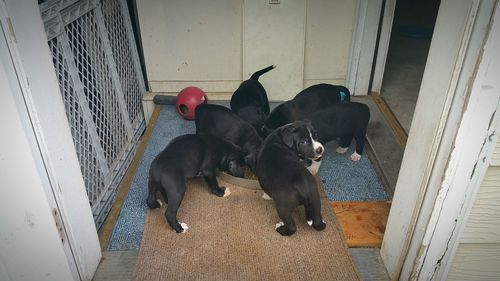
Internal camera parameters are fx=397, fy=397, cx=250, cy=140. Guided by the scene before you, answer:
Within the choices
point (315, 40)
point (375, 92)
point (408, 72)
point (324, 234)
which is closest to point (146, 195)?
point (324, 234)

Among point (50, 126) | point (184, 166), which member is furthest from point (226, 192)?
point (50, 126)

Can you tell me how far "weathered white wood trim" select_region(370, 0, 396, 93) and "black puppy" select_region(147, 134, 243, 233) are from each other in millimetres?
1722

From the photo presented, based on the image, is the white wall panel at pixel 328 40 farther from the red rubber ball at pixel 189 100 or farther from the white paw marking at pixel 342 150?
the red rubber ball at pixel 189 100

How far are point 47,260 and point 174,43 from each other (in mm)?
2297

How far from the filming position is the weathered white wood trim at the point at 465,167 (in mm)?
1435

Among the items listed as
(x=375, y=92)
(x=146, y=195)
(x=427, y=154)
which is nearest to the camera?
(x=427, y=154)

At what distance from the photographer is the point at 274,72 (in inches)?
146

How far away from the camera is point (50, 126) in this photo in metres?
1.71

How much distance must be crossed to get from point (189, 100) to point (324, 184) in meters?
1.39

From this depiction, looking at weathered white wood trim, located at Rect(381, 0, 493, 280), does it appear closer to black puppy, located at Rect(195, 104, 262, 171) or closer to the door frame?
the door frame

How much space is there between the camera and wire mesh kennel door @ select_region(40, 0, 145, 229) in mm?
2303

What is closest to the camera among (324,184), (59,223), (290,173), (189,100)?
(59,223)

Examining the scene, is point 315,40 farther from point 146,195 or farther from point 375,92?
point 146,195

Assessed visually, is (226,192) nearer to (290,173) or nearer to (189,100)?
(290,173)
